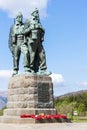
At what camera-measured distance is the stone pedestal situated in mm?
26672

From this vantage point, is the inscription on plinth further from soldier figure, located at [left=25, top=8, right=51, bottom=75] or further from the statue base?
soldier figure, located at [left=25, top=8, right=51, bottom=75]

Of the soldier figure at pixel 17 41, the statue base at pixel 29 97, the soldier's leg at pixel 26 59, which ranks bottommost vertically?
the statue base at pixel 29 97

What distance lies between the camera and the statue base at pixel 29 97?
1049 inches

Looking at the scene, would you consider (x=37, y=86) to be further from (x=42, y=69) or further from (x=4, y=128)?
(x=4, y=128)

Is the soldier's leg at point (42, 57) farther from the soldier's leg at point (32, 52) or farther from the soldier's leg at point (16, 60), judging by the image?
the soldier's leg at point (16, 60)

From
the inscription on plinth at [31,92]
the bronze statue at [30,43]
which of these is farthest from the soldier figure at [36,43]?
the inscription on plinth at [31,92]

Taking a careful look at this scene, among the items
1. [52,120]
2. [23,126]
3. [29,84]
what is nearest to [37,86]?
[29,84]

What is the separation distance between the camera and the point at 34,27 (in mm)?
27641

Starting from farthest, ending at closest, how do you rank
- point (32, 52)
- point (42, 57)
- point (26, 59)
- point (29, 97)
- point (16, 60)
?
point (16, 60) → point (42, 57) → point (32, 52) → point (26, 59) → point (29, 97)

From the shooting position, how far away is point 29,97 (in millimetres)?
26781

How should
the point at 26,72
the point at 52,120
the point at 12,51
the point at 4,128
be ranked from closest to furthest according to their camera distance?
the point at 4,128 < the point at 52,120 < the point at 26,72 < the point at 12,51

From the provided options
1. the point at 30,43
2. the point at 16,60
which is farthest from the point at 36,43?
the point at 16,60

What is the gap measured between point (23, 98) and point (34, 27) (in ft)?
15.1

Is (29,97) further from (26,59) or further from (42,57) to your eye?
(42,57)
